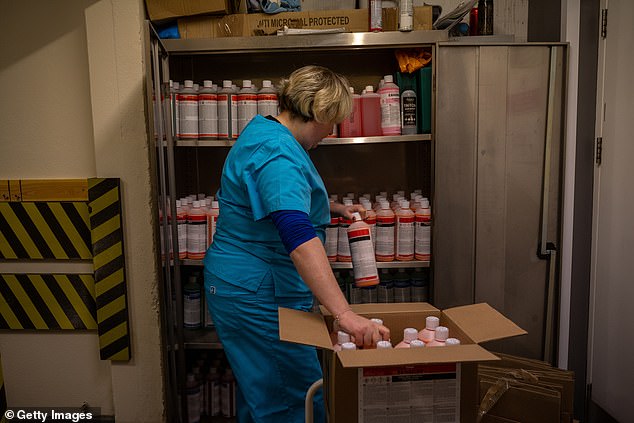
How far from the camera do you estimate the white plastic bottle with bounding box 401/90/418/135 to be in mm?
2420

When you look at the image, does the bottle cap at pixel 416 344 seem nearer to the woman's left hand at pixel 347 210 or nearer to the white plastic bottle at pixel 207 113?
the woman's left hand at pixel 347 210

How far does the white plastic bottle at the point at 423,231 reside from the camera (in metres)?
2.43

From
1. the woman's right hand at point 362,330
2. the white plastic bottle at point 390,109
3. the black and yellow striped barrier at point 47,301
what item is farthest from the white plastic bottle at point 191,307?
the woman's right hand at point 362,330

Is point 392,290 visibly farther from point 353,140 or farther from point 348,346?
point 348,346

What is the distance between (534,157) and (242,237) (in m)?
1.44

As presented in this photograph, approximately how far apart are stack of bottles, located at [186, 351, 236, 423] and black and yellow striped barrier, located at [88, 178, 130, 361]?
0.37 m

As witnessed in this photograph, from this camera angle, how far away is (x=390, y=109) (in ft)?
7.85

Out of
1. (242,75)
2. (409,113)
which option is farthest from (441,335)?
(242,75)

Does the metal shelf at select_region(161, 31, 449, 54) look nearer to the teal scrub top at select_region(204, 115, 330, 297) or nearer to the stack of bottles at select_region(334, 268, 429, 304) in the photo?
the teal scrub top at select_region(204, 115, 330, 297)

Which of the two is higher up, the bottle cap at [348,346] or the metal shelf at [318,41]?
the metal shelf at [318,41]

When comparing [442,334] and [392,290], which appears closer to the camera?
[442,334]

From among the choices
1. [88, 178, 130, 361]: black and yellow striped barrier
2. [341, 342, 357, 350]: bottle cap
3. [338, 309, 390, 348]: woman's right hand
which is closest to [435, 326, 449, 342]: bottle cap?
[338, 309, 390, 348]: woman's right hand

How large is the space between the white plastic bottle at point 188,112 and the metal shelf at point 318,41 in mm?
188

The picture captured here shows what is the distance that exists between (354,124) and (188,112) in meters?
0.77
